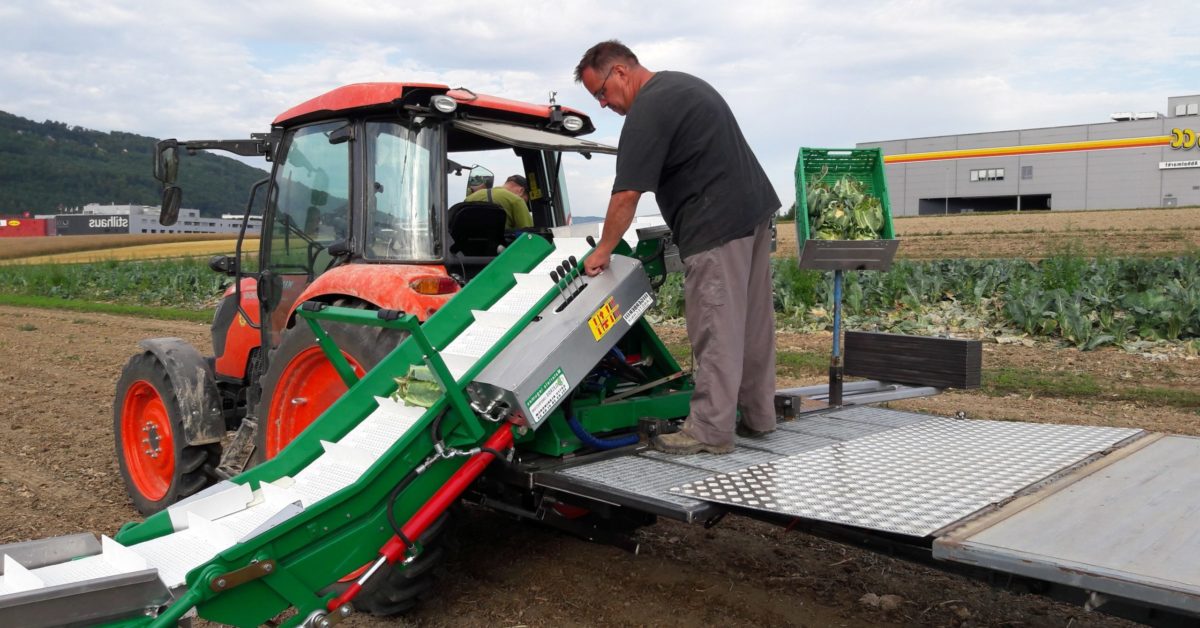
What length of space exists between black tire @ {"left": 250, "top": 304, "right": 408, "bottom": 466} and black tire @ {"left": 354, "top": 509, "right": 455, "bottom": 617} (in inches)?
35.1

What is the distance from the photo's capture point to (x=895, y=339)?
191 inches

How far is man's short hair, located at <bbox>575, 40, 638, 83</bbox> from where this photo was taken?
144 inches

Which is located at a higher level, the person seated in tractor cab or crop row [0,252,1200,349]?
the person seated in tractor cab

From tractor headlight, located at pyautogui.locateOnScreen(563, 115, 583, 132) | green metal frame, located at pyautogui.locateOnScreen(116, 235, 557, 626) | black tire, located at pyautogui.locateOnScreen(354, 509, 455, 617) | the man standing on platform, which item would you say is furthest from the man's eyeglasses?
black tire, located at pyautogui.locateOnScreen(354, 509, 455, 617)

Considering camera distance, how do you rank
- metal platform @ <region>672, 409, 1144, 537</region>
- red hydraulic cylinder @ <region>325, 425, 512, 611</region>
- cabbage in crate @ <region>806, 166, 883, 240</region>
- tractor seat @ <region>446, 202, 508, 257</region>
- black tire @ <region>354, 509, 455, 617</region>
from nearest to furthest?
metal platform @ <region>672, 409, 1144, 537</region> < red hydraulic cylinder @ <region>325, 425, 512, 611</region> < black tire @ <region>354, 509, 455, 617</region> < tractor seat @ <region>446, 202, 508, 257</region> < cabbage in crate @ <region>806, 166, 883, 240</region>

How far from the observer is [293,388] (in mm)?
4086

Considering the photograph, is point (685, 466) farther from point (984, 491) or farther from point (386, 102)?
point (386, 102)

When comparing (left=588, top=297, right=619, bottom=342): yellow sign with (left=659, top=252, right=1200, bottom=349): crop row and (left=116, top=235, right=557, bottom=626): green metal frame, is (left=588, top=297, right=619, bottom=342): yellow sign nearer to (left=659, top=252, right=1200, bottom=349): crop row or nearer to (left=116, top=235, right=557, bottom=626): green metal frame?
(left=116, top=235, right=557, bottom=626): green metal frame

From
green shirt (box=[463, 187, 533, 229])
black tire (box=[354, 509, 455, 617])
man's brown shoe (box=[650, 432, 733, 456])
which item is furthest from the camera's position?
green shirt (box=[463, 187, 533, 229])

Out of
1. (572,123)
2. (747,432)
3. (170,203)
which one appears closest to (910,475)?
(747,432)

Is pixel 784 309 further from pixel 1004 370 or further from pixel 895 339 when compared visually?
pixel 895 339

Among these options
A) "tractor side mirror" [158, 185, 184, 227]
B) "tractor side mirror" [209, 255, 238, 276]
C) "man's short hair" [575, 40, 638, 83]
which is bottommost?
"tractor side mirror" [209, 255, 238, 276]

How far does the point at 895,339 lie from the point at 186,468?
3758 millimetres

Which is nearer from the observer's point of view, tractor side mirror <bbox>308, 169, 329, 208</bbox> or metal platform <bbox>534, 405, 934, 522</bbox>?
metal platform <bbox>534, 405, 934, 522</bbox>
